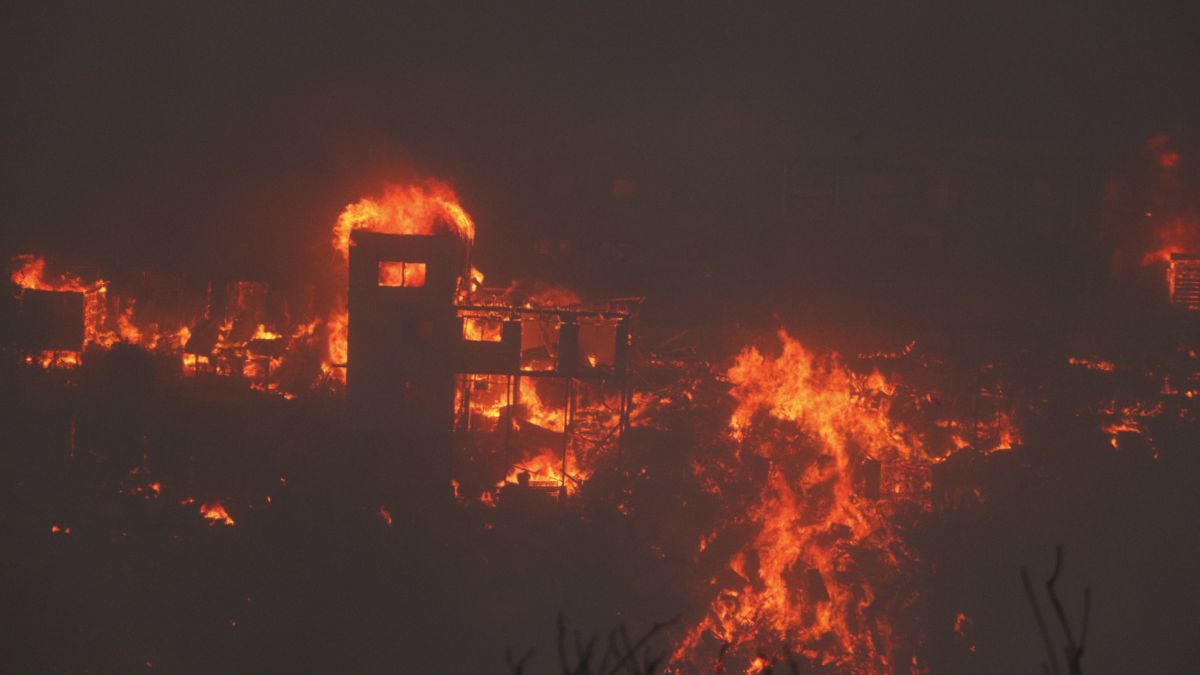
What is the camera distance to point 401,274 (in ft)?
89.3

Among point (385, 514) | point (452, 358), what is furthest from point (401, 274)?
point (385, 514)

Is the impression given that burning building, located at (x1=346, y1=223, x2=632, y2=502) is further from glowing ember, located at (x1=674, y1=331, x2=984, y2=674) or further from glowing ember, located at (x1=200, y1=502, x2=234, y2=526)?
glowing ember, located at (x1=200, y1=502, x2=234, y2=526)

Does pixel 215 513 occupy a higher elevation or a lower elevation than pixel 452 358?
lower

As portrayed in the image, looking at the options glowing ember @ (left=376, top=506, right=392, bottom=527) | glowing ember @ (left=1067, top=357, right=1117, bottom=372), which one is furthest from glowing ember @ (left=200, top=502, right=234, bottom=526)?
glowing ember @ (left=1067, top=357, right=1117, bottom=372)

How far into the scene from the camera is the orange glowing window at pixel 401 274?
2714 centimetres

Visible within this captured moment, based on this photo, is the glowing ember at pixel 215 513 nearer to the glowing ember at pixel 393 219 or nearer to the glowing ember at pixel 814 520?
the glowing ember at pixel 393 219

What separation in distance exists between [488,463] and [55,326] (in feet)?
50.7

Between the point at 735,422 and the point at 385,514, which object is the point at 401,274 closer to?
the point at 385,514

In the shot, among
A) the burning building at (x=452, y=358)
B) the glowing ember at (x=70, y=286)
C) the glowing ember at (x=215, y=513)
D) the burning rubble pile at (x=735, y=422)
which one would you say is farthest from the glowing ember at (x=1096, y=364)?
the glowing ember at (x=70, y=286)

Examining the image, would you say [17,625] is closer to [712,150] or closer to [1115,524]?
[712,150]

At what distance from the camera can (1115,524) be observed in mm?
30328

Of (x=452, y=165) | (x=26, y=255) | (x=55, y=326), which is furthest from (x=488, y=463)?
(x=26, y=255)

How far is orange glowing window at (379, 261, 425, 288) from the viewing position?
2714 cm

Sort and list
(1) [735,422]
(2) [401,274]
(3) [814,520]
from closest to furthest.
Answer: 1. (2) [401,274]
2. (3) [814,520]
3. (1) [735,422]
